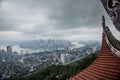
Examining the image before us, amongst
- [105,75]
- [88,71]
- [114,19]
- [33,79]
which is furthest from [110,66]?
[33,79]

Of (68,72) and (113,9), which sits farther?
(68,72)

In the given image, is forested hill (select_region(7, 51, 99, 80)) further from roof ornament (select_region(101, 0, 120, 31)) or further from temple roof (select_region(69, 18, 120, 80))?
roof ornament (select_region(101, 0, 120, 31))

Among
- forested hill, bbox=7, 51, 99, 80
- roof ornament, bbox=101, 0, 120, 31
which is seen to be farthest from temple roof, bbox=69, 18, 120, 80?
forested hill, bbox=7, 51, 99, 80

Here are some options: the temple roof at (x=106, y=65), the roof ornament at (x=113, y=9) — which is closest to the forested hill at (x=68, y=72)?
the temple roof at (x=106, y=65)

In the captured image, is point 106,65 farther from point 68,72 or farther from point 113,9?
point 68,72

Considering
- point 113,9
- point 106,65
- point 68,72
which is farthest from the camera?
point 68,72

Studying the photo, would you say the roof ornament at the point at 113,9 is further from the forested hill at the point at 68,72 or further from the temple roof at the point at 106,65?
the forested hill at the point at 68,72

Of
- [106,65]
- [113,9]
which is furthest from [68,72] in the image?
[113,9]

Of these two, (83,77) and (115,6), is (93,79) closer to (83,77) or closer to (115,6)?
(83,77)

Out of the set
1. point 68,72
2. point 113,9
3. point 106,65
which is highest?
point 113,9

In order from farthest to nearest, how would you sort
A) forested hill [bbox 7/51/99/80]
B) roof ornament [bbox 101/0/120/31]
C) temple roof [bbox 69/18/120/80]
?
forested hill [bbox 7/51/99/80] → temple roof [bbox 69/18/120/80] → roof ornament [bbox 101/0/120/31]

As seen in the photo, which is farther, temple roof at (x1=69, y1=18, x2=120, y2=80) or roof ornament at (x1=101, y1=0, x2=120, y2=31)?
temple roof at (x1=69, y1=18, x2=120, y2=80)
